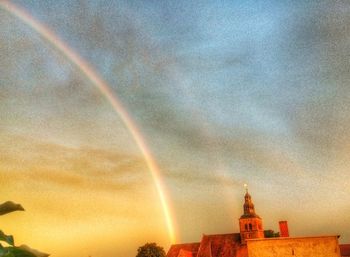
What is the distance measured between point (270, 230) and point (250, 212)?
84.6 feet

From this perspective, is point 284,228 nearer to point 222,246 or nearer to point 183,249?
point 222,246

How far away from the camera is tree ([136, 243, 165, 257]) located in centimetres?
6325

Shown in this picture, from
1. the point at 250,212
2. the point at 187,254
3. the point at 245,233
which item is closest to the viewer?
the point at 187,254

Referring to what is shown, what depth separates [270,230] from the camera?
88688 millimetres

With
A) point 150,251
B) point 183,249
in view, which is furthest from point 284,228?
point 150,251

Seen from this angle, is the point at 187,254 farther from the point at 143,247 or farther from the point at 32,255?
the point at 32,255

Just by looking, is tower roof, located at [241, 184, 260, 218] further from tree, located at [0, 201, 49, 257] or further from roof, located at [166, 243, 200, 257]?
tree, located at [0, 201, 49, 257]

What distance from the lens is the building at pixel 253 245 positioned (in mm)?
39625

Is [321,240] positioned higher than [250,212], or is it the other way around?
[250,212]

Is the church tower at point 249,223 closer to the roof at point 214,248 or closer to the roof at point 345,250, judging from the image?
the roof at point 214,248

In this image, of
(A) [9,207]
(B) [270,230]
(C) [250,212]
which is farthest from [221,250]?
(A) [9,207]

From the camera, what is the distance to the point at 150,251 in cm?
6356

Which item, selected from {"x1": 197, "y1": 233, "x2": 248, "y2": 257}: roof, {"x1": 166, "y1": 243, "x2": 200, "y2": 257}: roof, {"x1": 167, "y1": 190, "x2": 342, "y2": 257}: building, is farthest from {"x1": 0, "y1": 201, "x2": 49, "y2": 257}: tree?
{"x1": 197, "y1": 233, "x2": 248, "y2": 257}: roof

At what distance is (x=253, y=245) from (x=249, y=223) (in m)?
23.8
